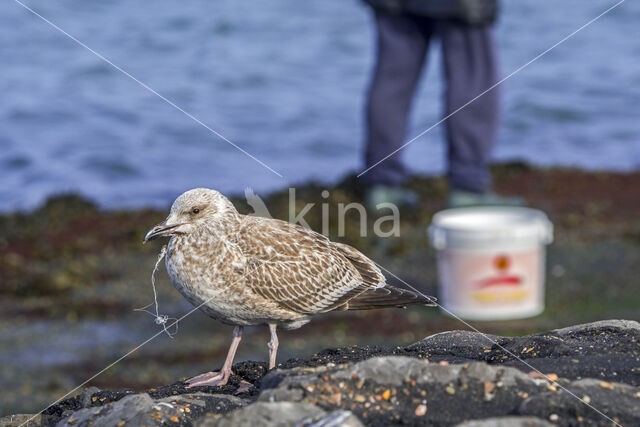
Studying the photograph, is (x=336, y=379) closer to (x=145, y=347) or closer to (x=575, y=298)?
(x=145, y=347)

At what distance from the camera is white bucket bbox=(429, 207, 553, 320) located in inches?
359

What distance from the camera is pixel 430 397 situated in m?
3.45

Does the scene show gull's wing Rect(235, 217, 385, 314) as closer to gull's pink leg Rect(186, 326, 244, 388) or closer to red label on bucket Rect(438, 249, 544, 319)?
gull's pink leg Rect(186, 326, 244, 388)

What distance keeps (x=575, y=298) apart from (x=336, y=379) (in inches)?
274

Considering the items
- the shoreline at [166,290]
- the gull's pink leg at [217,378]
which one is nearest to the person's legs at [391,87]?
the shoreline at [166,290]

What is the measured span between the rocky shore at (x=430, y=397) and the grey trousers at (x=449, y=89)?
683cm

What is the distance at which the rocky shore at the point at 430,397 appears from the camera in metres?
3.27

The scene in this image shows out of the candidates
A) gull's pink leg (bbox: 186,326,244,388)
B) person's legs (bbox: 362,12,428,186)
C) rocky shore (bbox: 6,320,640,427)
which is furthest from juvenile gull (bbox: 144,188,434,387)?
person's legs (bbox: 362,12,428,186)

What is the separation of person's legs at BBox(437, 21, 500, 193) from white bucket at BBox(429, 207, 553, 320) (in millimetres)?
1671

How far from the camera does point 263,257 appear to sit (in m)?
4.64

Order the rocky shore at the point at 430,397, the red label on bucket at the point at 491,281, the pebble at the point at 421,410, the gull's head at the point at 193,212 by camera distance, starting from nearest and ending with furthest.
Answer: the rocky shore at the point at 430,397, the pebble at the point at 421,410, the gull's head at the point at 193,212, the red label on bucket at the point at 491,281

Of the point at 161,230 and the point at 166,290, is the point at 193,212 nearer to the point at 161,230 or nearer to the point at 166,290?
the point at 161,230

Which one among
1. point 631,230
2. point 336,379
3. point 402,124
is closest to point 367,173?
point 402,124

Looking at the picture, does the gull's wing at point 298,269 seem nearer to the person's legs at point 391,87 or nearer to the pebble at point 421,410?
the pebble at point 421,410
